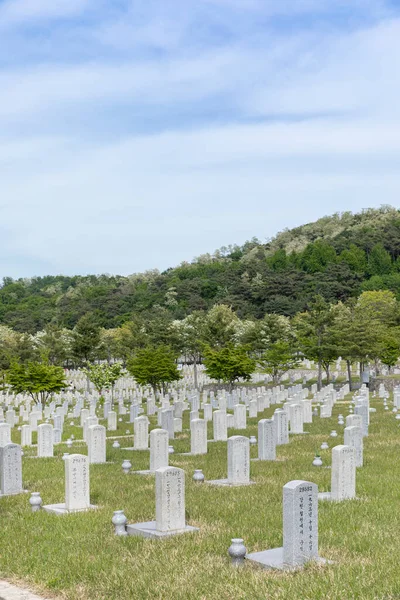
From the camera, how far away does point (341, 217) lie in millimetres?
179750

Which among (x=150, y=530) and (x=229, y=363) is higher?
(x=229, y=363)

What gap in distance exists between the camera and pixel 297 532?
7520 mm

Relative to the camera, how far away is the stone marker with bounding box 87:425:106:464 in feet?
55.0

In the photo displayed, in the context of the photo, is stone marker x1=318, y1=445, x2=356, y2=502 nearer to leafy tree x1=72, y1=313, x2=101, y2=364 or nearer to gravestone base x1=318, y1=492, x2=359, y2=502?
gravestone base x1=318, y1=492, x2=359, y2=502

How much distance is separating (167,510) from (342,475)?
325 cm

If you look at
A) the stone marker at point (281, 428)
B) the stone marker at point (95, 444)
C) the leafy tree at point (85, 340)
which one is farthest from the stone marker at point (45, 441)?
the leafy tree at point (85, 340)

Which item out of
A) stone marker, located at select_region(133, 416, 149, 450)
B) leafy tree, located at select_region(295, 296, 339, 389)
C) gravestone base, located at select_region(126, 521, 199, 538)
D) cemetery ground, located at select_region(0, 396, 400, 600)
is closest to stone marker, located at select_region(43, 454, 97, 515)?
cemetery ground, located at select_region(0, 396, 400, 600)

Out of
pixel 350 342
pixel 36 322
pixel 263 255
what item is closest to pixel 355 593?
pixel 350 342

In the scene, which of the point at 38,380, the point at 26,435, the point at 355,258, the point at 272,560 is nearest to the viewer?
the point at 272,560

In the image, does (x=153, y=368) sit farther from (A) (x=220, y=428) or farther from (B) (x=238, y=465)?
(B) (x=238, y=465)

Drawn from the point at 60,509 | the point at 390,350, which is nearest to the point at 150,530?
the point at 60,509

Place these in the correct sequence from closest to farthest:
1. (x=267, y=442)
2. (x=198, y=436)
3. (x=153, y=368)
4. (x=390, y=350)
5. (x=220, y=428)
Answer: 1. (x=267, y=442)
2. (x=198, y=436)
3. (x=220, y=428)
4. (x=153, y=368)
5. (x=390, y=350)

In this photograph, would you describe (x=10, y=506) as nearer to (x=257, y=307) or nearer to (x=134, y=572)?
(x=134, y=572)

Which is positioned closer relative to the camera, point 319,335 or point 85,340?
point 319,335
